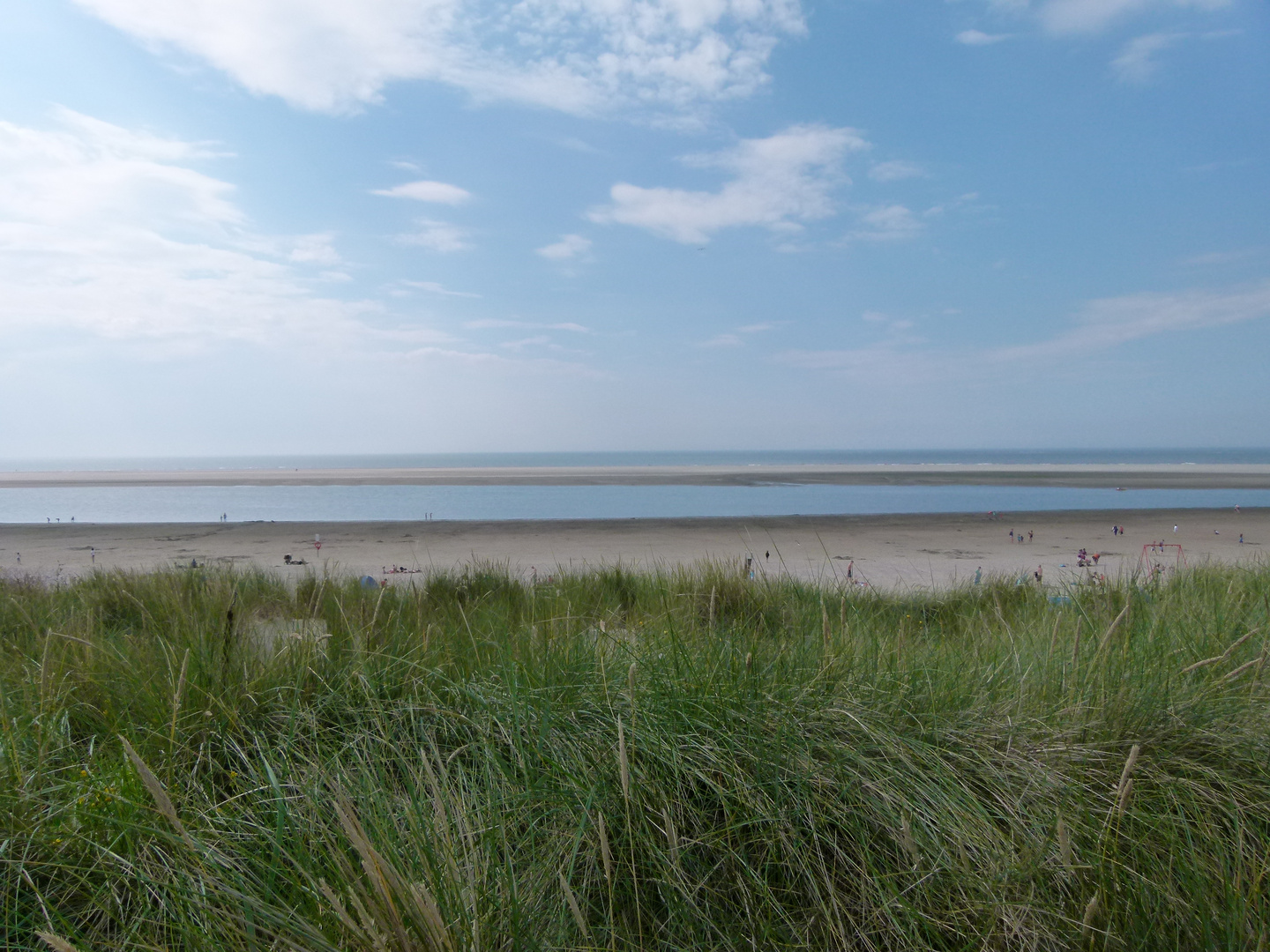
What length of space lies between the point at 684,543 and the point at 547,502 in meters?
16.7

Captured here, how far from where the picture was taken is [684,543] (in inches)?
702

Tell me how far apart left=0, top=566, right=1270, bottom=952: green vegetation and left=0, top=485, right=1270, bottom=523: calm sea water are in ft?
75.1

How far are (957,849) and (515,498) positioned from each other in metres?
34.6

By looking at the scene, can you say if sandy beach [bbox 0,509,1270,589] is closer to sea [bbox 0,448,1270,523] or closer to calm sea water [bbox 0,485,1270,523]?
sea [bbox 0,448,1270,523]

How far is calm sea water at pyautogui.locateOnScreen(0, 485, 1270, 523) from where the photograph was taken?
2741 centimetres

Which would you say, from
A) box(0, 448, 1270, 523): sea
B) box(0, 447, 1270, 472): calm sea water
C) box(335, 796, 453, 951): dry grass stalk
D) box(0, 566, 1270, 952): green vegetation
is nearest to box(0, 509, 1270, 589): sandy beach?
box(0, 448, 1270, 523): sea

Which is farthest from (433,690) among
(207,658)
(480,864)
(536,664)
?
(480,864)

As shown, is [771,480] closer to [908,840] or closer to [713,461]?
[908,840]

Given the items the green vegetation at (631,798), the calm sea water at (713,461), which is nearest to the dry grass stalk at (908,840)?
the green vegetation at (631,798)

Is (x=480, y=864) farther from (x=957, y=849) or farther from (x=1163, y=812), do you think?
(x=1163, y=812)

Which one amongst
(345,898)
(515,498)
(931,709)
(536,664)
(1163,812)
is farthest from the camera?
(515,498)

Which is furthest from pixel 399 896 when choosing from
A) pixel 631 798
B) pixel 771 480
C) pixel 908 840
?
pixel 771 480

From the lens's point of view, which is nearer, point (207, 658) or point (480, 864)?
point (480, 864)

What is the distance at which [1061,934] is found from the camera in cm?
160
